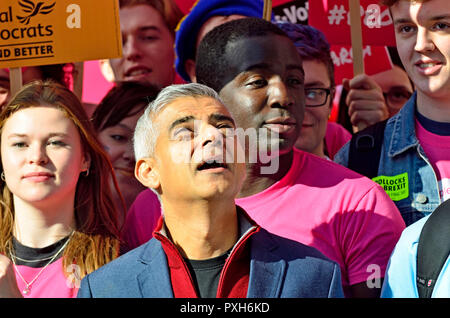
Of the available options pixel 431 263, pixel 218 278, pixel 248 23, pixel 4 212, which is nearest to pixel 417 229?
pixel 431 263

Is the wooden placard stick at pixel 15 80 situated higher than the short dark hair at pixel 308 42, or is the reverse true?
the short dark hair at pixel 308 42

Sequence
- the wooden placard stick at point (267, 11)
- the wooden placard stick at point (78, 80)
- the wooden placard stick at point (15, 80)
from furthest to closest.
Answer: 1. the wooden placard stick at point (78, 80)
2. the wooden placard stick at point (267, 11)
3. the wooden placard stick at point (15, 80)

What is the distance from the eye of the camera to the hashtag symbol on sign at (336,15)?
4727 mm

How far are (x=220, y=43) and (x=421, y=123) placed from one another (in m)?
0.96

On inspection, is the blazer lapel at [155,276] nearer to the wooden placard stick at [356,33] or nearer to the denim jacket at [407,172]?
the denim jacket at [407,172]

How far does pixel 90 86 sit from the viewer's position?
601cm

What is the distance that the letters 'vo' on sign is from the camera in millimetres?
3930

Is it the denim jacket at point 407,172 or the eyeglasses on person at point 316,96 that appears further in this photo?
the eyeglasses on person at point 316,96

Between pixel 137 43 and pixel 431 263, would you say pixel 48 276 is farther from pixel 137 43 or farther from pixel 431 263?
pixel 137 43

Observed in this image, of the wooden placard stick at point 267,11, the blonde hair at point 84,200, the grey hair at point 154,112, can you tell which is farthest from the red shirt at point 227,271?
the wooden placard stick at point 267,11

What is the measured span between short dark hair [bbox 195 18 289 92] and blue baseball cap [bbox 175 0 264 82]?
0.68 m

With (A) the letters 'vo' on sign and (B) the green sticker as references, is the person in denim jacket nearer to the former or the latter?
(B) the green sticker

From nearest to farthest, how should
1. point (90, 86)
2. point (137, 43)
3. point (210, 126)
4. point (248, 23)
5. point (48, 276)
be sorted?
point (210, 126), point (48, 276), point (248, 23), point (137, 43), point (90, 86)
